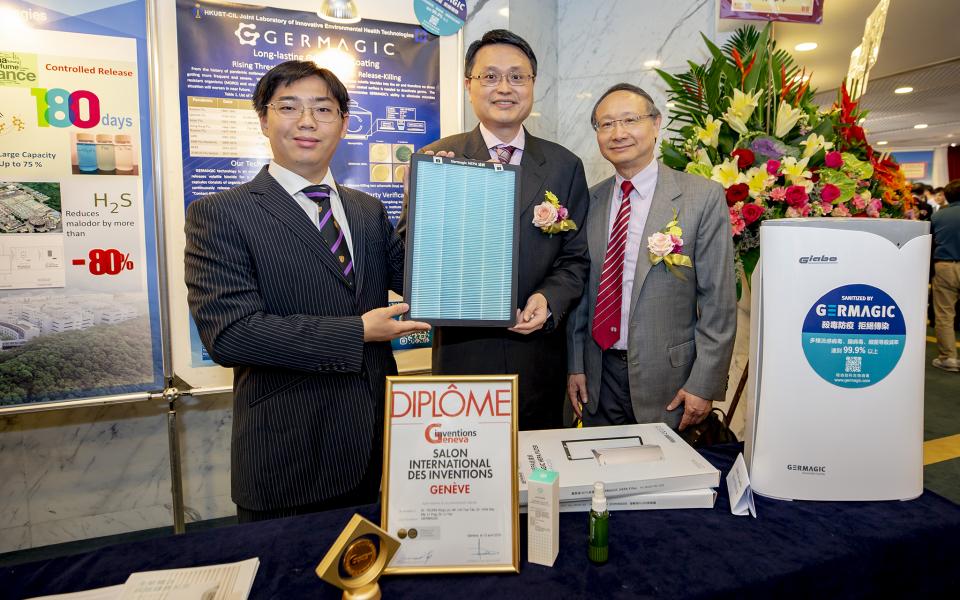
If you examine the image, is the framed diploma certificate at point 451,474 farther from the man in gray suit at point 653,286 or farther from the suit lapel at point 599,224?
the suit lapel at point 599,224

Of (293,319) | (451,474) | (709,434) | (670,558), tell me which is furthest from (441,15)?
(670,558)

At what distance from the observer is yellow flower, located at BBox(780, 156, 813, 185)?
226 cm

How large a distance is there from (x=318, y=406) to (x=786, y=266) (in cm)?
116

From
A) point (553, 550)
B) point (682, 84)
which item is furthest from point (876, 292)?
point (682, 84)

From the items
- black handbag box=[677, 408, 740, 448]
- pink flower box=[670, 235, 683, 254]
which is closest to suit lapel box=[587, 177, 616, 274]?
pink flower box=[670, 235, 683, 254]

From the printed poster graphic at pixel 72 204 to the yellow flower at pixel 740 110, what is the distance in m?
2.61

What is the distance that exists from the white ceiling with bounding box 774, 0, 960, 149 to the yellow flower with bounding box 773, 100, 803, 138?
138 inches

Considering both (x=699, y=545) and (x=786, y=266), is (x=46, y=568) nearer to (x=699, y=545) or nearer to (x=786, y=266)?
(x=699, y=545)

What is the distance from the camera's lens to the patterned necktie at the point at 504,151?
208cm

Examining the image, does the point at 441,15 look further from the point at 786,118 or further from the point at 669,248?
the point at 669,248

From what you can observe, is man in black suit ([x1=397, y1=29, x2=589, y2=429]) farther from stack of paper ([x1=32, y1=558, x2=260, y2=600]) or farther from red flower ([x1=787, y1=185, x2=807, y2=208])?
stack of paper ([x1=32, y1=558, x2=260, y2=600])

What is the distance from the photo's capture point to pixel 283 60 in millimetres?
2771

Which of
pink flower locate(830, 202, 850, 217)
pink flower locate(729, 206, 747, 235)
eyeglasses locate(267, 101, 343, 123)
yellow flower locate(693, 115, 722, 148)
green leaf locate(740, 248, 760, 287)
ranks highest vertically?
yellow flower locate(693, 115, 722, 148)

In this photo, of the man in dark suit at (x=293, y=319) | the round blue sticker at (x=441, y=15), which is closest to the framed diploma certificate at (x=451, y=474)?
the man in dark suit at (x=293, y=319)
